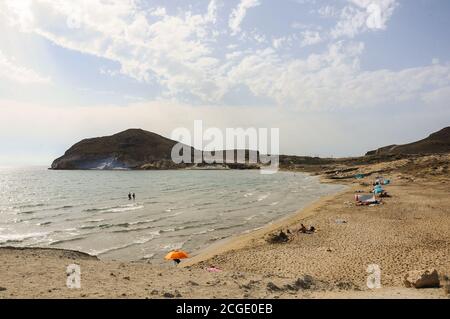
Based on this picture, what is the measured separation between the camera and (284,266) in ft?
55.3

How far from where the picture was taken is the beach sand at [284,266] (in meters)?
10.9

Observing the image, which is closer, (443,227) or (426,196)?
(443,227)

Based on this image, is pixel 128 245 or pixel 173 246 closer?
pixel 173 246

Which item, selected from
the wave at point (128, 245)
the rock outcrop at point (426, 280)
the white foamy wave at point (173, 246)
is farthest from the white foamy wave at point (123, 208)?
the rock outcrop at point (426, 280)

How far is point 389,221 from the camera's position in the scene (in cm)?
2694

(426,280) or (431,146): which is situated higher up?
(431,146)

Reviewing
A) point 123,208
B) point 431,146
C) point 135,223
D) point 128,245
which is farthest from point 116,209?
point 431,146

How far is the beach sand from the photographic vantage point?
10898 millimetres

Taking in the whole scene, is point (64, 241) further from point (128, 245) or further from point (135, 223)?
point (135, 223)

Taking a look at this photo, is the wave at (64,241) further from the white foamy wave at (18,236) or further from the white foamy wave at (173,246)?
the white foamy wave at (173,246)
